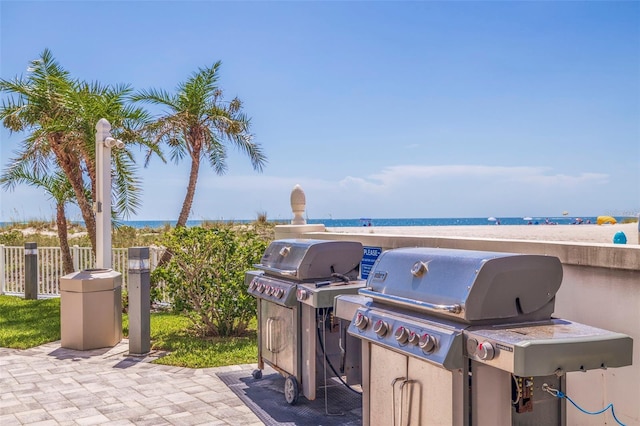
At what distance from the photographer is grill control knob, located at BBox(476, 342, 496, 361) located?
227 cm

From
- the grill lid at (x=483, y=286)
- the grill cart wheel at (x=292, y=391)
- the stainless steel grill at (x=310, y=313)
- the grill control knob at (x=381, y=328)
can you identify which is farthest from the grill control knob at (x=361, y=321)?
the grill cart wheel at (x=292, y=391)

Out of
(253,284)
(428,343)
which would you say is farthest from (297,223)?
(428,343)

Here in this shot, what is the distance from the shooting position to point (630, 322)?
119 inches

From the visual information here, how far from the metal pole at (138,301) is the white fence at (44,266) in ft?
14.5

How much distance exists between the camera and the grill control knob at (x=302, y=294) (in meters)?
4.13

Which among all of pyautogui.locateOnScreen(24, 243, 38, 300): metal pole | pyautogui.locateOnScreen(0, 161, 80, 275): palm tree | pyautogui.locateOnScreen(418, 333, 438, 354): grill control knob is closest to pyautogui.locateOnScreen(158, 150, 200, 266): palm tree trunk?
pyautogui.locateOnScreen(0, 161, 80, 275): palm tree

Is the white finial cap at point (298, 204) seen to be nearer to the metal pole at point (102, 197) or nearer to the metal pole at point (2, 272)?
the metal pole at point (102, 197)

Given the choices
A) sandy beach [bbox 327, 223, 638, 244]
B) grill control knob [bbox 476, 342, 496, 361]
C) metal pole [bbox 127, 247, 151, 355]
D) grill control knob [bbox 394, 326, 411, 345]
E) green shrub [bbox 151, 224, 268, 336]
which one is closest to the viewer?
grill control knob [bbox 476, 342, 496, 361]

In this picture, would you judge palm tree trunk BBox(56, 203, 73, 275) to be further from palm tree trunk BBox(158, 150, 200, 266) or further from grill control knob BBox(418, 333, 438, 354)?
grill control knob BBox(418, 333, 438, 354)

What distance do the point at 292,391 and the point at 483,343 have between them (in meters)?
2.53

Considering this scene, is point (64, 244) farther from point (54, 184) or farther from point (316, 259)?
point (316, 259)

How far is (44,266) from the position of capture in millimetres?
11406

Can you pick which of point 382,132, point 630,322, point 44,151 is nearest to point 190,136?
point 44,151

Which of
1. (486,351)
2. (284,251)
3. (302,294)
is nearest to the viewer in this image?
(486,351)
